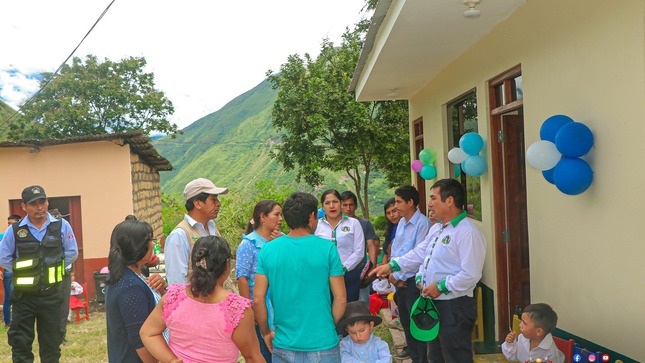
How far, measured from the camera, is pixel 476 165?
5.70 meters

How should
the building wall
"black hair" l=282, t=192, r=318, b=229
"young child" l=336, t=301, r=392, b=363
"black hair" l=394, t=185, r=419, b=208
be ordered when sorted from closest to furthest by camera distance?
"black hair" l=282, t=192, r=318, b=229 → "young child" l=336, t=301, r=392, b=363 → "black hair" l=394, t=185, r=419, b=208 → the building wall

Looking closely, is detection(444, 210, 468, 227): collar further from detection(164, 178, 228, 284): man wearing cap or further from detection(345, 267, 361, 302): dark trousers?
detection(345, 267, 361, 302): dark trousers

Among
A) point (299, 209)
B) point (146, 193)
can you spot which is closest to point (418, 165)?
point (299, 209)

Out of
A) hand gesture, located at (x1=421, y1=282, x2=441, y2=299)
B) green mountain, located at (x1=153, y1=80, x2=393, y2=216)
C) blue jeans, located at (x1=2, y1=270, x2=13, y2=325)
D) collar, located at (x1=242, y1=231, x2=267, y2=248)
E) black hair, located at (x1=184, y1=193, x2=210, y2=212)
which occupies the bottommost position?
blue jeans, located at (x1=2, y1=270, x2=13, y2=325)

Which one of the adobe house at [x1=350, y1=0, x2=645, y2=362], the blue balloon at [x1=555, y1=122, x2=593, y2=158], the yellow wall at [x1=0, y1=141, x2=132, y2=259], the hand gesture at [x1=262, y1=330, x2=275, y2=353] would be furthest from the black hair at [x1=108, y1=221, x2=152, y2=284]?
the yellow wall at [x1=0, y1=141, x2=132, y2=259]

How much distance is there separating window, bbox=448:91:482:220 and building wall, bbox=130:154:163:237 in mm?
6949

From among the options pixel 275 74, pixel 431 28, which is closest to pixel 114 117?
pixel 275 74

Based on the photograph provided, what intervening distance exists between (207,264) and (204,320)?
0.82ft

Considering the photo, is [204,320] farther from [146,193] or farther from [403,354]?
[146,193]

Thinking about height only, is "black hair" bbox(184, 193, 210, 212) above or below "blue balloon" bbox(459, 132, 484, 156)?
below

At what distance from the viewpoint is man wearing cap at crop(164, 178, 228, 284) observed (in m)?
3.60

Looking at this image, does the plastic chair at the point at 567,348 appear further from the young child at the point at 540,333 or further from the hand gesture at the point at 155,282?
the hand gesture at the point at 155,282

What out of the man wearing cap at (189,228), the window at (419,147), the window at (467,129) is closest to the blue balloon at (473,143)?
the window at (467,129)

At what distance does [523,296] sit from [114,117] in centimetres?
3386
